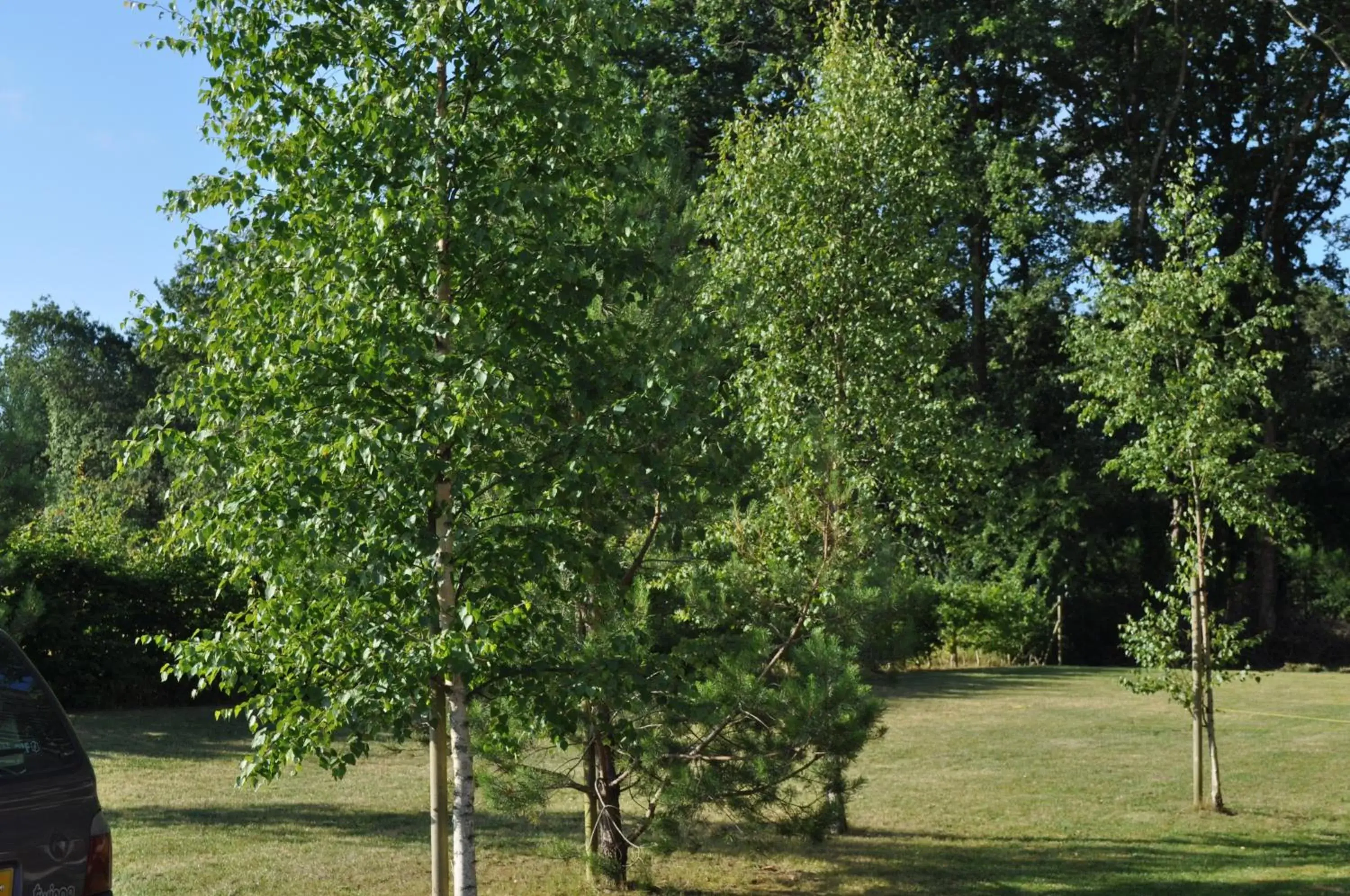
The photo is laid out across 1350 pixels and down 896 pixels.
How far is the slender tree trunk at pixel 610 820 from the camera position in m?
8.80

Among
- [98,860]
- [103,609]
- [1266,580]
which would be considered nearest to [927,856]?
[98,860]

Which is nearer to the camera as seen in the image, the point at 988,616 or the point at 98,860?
the point at 98,860

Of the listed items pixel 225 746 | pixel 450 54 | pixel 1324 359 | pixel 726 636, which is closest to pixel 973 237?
pixel 1324 359

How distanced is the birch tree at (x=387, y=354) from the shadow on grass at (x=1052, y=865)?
149 inches

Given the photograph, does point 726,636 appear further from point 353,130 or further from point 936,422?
point 936,422

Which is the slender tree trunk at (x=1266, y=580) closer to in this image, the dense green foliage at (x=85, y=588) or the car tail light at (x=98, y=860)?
the dense green foliage at (x=85, y=588)

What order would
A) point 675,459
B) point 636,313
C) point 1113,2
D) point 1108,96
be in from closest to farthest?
point 675,459 → point 636,313 → point 1113,2 → point 1108,96

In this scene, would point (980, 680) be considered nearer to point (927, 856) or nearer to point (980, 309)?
point (980, 309)

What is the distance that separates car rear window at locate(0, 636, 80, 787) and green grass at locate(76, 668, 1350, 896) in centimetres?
382

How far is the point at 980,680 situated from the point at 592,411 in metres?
21.4

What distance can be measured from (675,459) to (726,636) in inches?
88.9

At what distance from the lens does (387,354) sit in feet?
19.7

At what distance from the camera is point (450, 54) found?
628 cm

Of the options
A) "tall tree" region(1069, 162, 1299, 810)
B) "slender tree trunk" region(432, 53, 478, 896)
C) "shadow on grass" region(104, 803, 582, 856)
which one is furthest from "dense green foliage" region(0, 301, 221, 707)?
"tall tree" region(1069, 162, 1299, 810)
